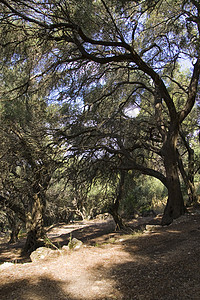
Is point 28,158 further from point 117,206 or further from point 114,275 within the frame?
point 114,275

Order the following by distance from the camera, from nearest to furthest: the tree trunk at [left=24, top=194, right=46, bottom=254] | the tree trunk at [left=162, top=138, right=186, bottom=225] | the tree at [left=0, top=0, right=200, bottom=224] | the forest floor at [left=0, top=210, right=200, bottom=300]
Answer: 1. the forest floor at [left=0, top=210, right=200, bottom=300]
2. the tree at [left=0, top=0, right=200, bottom=224]
3. the tree trunk at [left=162, top=138, right=186, bottom=225]
4. the tree trunk at [left=24, top=194, right=46, bottom=254]

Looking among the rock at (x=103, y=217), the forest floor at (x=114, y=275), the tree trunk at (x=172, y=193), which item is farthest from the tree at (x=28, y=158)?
the rock at (x=103, y=217)

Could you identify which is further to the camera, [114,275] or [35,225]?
[35,225]

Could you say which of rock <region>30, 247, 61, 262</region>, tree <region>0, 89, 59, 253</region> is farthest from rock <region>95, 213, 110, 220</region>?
rock <region>30, 247, 61, 262</region>

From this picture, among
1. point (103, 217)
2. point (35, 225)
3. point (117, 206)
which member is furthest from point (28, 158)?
point (103, 217)

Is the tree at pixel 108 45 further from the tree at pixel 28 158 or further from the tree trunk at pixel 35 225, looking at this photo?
the tree trunk at pixel 35 225

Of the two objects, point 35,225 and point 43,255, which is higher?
point 35,225

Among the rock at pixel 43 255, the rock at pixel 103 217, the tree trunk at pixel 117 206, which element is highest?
the tree trunk at pixel 117 206

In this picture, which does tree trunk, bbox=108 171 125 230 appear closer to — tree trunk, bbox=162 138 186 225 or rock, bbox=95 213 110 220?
tree trunk, bbox=162 138 186 225

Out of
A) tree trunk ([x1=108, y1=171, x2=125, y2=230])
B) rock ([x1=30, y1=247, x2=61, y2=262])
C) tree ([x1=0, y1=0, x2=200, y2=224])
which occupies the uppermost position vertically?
tree ([x1=0, y1=0, x2=200, y2=224])

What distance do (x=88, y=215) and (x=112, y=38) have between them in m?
16.2

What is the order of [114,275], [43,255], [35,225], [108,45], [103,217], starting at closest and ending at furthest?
[114,275] < [43,255] < [108,45] < [35,225] < [103,217]

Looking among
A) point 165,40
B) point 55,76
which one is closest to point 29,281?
point 55,76

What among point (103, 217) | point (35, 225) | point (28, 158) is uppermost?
→ point (28, 158)
